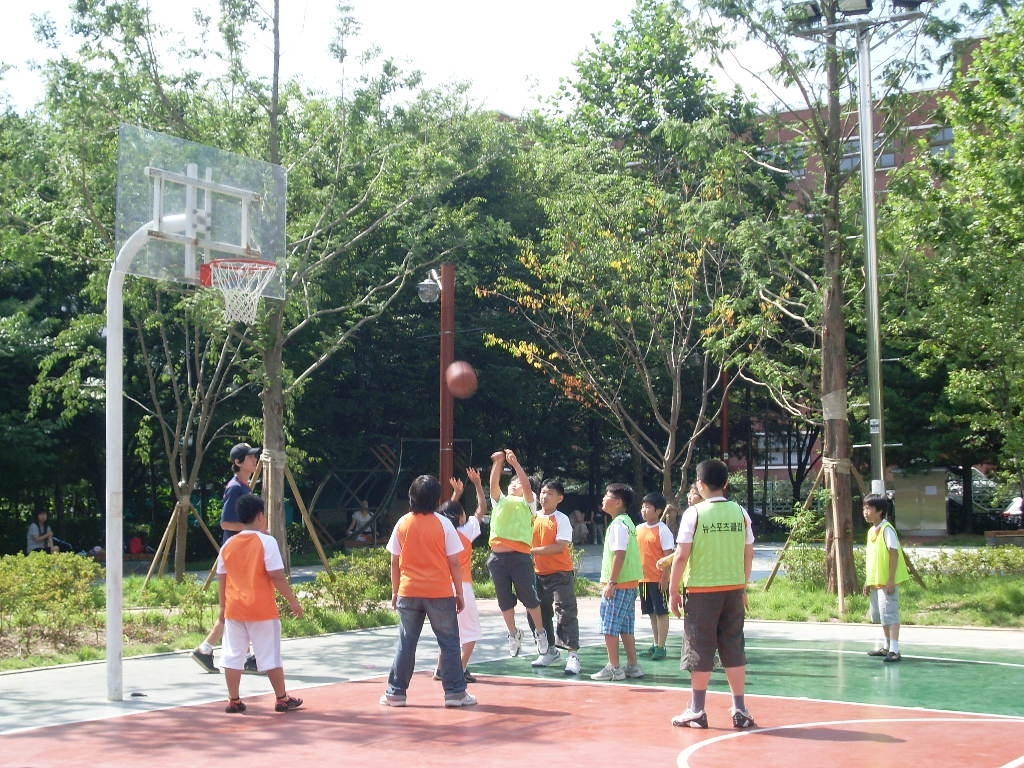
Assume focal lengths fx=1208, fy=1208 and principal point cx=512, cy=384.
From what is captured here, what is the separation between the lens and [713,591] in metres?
8.37

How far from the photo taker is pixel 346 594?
48.8 feet

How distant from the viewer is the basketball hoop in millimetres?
12258

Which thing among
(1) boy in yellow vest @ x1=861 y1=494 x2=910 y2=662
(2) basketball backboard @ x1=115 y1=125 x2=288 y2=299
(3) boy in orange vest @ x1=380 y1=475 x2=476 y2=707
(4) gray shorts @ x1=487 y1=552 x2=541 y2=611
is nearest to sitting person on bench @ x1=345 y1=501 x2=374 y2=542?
(2) basketball backboard @ x1=115 y1=125 x2=288 y2=299

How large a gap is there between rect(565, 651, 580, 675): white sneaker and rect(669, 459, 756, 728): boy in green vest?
2363 mm

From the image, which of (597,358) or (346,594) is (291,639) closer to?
(346,594)

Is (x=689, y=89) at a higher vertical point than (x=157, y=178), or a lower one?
higher

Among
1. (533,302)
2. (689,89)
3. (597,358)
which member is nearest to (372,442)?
(597,358)

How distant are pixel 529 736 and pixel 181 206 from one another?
5.59 metres

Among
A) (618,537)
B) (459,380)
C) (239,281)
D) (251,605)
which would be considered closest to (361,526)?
(459,380)

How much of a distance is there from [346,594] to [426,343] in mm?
18740

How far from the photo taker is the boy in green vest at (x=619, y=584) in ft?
33.8

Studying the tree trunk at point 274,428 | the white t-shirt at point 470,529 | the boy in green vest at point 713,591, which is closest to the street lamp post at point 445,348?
the tree trunk at point 274,428

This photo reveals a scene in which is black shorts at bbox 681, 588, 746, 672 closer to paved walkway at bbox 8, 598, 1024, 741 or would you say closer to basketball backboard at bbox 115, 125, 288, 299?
paved walkway at bbox 8, 598, 1024, 741

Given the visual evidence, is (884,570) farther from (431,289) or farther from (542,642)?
(431,289)
